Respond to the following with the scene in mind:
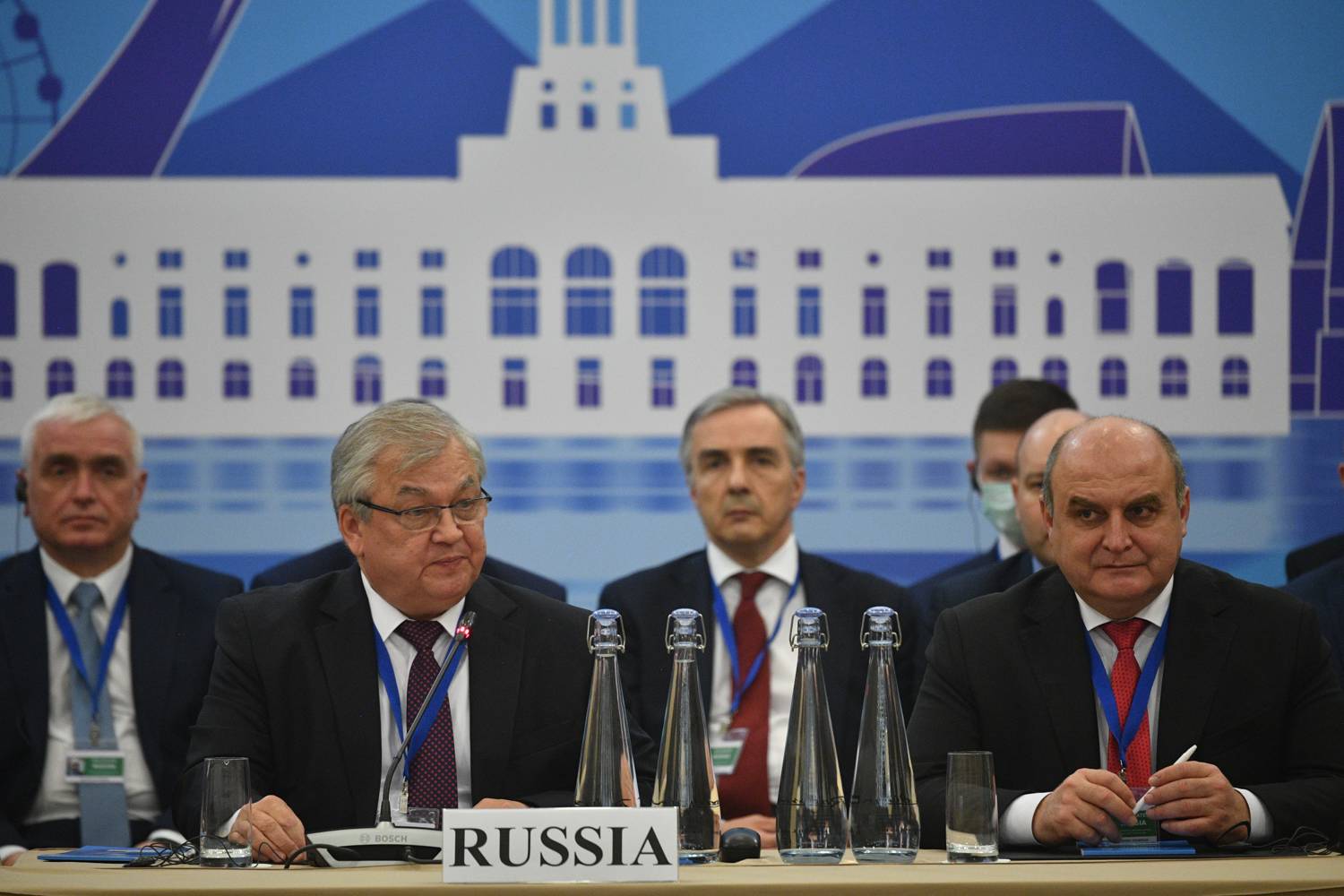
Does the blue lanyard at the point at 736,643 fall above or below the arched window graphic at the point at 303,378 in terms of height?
below

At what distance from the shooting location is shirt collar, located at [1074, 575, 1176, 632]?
10.8 feet

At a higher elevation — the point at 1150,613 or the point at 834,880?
the point at 1150,613

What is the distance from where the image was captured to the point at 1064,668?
10.6ft

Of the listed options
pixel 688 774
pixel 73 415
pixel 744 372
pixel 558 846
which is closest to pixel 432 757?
pixel 688 774

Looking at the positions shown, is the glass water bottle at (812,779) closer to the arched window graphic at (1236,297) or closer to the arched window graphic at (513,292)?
the arched window graphic at (513,292)

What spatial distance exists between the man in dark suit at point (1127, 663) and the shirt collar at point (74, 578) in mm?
2617

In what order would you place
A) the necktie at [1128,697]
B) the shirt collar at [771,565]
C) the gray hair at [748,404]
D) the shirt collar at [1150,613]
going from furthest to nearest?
1. the gray hair at [748,404]
2. the shirt collar at [771,565]
3. the shirt collar at [1150,613]
4. the necktie at [1128,697]

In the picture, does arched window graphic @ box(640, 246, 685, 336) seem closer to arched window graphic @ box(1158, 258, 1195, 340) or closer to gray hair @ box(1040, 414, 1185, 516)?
arched window graphic @ box(1158, 258, 1195, 340)

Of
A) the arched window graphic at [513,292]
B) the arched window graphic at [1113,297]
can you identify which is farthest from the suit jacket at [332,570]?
the arched window graphic at [1113,297]

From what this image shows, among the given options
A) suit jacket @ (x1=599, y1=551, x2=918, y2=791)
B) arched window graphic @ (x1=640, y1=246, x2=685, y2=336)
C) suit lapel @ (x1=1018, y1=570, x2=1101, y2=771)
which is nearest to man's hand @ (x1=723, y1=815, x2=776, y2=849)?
suit jacket @ (x1=599, y1=551, x2=918, y2=791)

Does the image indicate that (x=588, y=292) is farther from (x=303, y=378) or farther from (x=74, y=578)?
(x=74, y=578)

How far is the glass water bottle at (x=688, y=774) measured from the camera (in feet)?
8.50

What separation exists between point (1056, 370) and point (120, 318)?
3452 millimetres

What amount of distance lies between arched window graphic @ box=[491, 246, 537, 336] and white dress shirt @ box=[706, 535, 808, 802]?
1.34 meters
